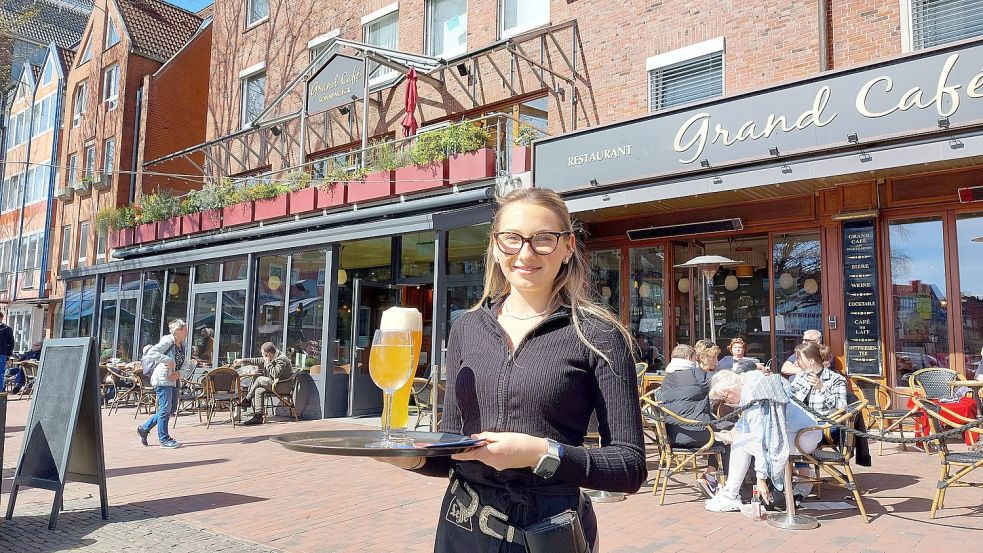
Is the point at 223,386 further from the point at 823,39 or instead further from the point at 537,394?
the point at 537,394

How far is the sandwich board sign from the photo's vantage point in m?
4.96

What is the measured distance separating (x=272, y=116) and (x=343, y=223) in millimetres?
6063

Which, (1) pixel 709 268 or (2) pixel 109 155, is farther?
(2) pixel 109 155

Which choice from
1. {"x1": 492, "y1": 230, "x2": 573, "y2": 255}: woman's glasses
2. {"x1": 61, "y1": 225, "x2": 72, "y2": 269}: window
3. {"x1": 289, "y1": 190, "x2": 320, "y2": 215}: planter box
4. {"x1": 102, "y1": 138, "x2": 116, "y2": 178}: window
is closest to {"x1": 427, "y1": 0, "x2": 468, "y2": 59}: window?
{"x1": 289, "y1": 190, "x2": 320, "y2": 215}: planter box

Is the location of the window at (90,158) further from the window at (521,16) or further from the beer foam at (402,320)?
the beer foam at (402,320)

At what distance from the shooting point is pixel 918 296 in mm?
8578

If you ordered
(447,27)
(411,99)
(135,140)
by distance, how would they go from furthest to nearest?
(135,140)
(447,27)
(411,99)

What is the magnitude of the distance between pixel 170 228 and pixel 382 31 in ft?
23.4

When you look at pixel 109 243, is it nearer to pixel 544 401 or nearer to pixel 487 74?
pixel 487 74

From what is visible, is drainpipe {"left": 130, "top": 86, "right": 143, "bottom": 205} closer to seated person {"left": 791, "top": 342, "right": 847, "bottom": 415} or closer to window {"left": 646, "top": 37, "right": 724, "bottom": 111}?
window {"left": 646, "top": 37, "right": 724, "bottom": 111}

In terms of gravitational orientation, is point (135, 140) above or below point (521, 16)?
above

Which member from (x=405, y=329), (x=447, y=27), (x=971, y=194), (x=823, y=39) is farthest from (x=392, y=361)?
(x=447, y=27)

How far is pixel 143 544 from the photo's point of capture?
4402mm

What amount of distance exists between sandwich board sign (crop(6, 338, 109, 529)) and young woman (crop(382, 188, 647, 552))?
4445 mm
